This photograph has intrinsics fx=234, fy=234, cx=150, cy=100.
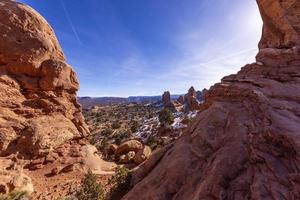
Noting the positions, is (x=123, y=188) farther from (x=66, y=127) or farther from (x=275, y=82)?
(x=66, y=127)

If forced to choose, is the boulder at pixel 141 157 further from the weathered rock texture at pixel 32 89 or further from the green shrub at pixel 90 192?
the green shrub at pixel 90 192

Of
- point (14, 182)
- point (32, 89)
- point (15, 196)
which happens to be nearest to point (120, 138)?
point (32, 89)

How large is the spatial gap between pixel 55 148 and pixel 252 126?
21.3m

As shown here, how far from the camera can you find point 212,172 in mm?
9562

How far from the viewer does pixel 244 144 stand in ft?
34.1

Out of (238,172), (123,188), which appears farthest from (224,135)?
(123,188)

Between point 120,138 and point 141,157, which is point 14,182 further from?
point 120,138

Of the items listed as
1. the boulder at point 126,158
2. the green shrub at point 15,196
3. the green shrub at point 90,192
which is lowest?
the boulder at point 126,158

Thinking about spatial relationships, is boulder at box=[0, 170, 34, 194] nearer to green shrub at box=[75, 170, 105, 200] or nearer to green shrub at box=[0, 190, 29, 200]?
green shrub at box=[0, 190, 29, 200]

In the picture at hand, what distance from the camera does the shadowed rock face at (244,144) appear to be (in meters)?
8.41

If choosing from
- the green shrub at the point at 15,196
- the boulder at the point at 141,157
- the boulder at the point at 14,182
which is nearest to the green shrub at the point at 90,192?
the green shrub at the point at 15,196

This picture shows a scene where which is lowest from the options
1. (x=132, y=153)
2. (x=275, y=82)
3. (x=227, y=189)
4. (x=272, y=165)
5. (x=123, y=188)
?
(x=132, y=153)

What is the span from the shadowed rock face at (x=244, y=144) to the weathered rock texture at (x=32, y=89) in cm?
1396

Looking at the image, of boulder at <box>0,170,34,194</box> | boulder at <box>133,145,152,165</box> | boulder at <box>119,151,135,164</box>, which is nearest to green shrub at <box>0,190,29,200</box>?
boulder at <box>0,170,34,194</box>
